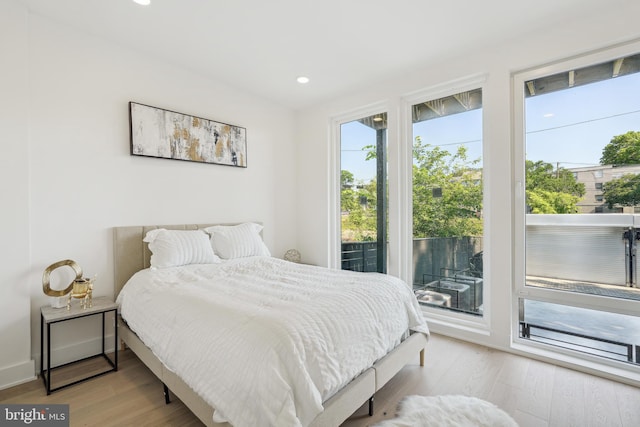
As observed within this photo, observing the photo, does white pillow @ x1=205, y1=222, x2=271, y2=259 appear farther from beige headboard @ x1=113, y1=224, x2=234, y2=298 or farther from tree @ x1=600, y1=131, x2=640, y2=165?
tree @ x1=600, y1=131, x2=640, y2=165

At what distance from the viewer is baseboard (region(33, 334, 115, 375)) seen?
2299 millimetres

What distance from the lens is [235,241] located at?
9.93ft

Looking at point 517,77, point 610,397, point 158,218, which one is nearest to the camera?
point 610,397

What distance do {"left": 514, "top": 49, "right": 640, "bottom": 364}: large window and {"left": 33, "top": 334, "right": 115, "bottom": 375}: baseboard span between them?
11.8 feet

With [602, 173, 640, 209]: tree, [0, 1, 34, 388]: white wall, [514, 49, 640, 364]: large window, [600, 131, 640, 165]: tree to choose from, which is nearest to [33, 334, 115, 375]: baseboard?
[0, 1, 34, 388]: white wall

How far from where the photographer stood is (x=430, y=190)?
3.19m

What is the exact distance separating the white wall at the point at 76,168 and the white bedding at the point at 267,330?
59cm

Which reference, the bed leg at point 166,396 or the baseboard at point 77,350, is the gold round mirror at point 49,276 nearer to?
the baseboard at point 77,350

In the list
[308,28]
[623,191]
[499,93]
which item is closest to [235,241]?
[308,28]

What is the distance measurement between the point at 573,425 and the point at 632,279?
124 centimetres

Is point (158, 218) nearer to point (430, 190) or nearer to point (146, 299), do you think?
point (146, 299)

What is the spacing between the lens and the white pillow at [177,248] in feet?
8.27

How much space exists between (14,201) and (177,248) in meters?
1.10

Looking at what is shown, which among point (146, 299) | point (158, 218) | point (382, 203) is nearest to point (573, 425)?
point (382, 203)
